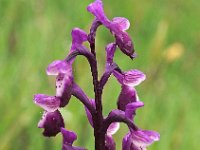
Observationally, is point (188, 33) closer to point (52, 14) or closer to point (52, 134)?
point (52, 14)

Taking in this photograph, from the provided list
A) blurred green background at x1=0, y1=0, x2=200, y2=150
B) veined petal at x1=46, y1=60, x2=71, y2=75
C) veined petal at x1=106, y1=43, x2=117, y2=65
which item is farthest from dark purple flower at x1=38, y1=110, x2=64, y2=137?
blurred green background at x1=0, y1=0, x2=200, y2=150

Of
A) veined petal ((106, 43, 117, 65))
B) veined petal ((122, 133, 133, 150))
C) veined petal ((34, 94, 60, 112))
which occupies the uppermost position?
veined petal ((106, 43, 117, 65))

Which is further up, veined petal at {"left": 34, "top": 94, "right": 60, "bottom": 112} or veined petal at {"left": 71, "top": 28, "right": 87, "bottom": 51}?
veined petal at {"left": 71, "top": 28, "right": 87, "bottom": 51}

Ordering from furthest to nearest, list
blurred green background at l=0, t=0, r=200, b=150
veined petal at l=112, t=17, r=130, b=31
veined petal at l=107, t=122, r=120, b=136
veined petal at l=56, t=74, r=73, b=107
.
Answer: blurred green background at l=0, t=0, r=200, b=150 → veined petal at l=107, t=122, r=120, b=136 → veined petal at l=112, t=17, r=130, b=31 → veined petal at l=56, t=74, r=73, b=107

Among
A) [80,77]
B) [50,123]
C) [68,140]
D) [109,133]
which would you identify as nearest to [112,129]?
[109,133]

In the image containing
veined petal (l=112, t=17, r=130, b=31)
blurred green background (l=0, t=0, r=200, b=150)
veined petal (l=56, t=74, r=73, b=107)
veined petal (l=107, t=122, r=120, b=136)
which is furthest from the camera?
blurred green background (l=0, t=0, r=200, b=150)

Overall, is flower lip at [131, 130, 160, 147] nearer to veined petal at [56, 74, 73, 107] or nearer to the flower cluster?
the flower cluster

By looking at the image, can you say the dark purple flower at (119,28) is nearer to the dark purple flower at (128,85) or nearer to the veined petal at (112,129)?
the dark purple flower at (128,85)
